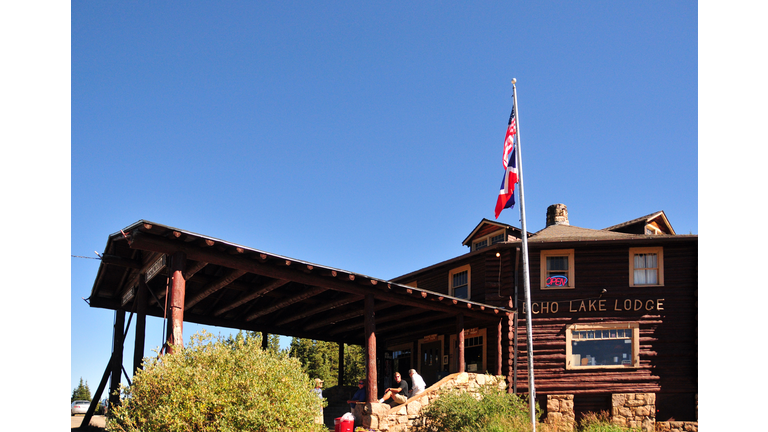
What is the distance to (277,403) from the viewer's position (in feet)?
32.2

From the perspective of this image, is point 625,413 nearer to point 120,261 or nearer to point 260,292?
point 260,292

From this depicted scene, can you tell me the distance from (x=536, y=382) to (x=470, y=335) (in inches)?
136

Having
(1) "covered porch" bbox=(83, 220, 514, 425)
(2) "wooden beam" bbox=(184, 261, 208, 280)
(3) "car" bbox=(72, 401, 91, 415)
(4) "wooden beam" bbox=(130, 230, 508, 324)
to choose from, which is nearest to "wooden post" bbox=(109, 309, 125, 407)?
(1) "covered porch" bbox=(83, 220, 514, 425)

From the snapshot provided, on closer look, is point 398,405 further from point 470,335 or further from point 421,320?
point 470,335

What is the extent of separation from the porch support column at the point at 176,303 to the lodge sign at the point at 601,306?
505 inches

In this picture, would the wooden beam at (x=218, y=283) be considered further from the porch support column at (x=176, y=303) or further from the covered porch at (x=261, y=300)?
the porch support column at (x=176, y=303)

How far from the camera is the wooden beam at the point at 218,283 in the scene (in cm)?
1419

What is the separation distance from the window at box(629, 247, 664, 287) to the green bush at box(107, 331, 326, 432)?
14.2m

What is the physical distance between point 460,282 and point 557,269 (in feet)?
13.8

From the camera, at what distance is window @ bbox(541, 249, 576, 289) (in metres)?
21.1

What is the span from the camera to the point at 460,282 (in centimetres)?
2409

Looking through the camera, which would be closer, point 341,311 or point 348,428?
point 348,428
